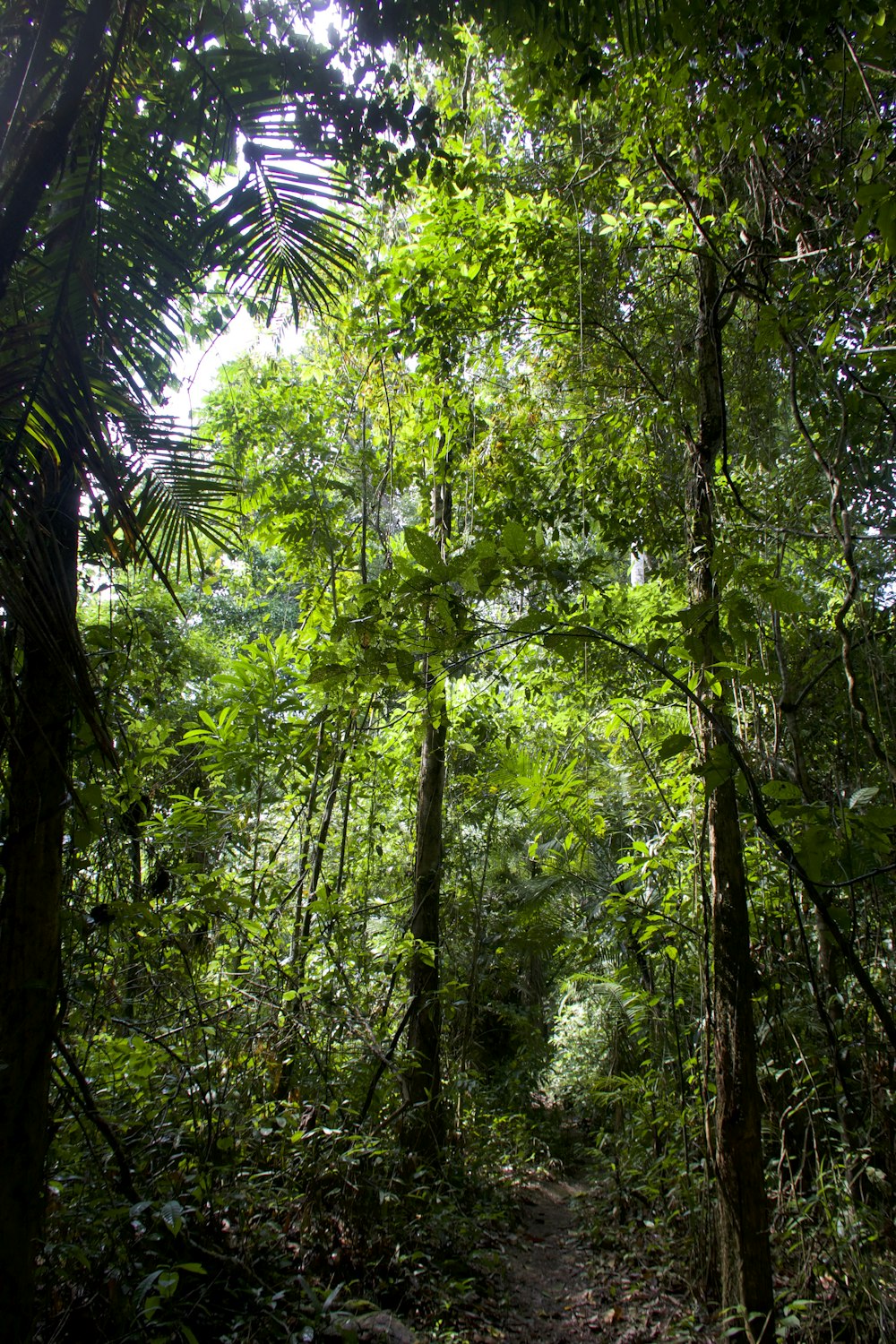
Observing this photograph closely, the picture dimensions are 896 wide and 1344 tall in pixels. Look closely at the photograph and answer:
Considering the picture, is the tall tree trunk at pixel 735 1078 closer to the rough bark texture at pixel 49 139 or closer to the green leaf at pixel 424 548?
the green leaf at pixel 424 548

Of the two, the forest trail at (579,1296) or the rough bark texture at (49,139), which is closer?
the rough bark texture at (49,139)

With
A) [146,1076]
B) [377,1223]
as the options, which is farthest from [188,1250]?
[377,1223]

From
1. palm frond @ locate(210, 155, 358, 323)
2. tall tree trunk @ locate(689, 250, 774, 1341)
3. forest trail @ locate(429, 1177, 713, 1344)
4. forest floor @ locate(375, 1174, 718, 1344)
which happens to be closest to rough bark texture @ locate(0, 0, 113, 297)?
palm frond @ locate(210, 155, 358, 323)

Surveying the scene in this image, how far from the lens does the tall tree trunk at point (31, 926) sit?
5.52 ft

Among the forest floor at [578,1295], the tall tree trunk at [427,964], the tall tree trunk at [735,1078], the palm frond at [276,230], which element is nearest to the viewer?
the palm frond at [276,230]

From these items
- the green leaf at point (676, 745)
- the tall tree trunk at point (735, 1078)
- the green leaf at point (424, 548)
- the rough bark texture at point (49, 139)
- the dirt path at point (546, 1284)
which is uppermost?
the rough bark texture at point (49, 139)

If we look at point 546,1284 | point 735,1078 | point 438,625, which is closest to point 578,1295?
point 546,1284

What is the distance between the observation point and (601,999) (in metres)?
7.25

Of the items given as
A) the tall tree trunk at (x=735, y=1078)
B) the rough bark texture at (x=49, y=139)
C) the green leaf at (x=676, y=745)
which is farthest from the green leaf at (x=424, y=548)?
the tall tree trunk at (x=735, y=1078)

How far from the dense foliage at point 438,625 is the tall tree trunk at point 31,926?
16 mm

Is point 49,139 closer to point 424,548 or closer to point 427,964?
point 424,548

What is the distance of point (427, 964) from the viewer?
15.0 feet

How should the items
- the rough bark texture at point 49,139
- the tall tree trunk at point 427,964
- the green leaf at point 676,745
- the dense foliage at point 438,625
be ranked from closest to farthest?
the green leaf at point 676,745 → the rough bark texture at point 49,139 → the dense foliage at point 438,625 → the tall tree trunk at point 427,964

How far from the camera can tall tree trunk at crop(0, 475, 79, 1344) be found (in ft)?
5.52
